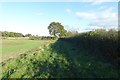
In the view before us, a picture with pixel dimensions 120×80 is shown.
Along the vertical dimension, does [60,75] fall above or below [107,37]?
below

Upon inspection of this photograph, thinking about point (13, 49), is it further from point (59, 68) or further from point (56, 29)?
point (56, 29)

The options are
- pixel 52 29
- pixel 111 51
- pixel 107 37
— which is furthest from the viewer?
pixel 52 29

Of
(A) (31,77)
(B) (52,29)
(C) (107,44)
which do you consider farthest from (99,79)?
(B) (52,29)

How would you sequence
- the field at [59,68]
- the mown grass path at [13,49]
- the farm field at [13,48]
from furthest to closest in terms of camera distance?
the farm field at [13,48]
the mown grass path at [13,49]
the field at [59,68]

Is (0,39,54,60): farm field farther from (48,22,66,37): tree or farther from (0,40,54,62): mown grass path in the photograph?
(48,22,66,37): tree

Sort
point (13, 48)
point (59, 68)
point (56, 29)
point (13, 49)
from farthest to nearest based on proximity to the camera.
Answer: point (56, 29) < point (13, 48) < point (13, 49) < point (59, 68)

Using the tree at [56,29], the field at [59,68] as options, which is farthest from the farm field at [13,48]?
the tree at [56,29]

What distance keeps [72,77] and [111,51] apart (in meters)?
6.78

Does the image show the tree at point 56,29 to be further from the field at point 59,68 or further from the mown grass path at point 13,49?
the field at point 59,68

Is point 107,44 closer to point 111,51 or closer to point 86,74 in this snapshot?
point 111,51

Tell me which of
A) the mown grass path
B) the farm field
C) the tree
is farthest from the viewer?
the tree

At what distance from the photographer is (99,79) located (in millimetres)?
10477

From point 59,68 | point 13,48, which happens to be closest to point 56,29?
point 13,48

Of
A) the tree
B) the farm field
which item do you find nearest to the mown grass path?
the farm field
